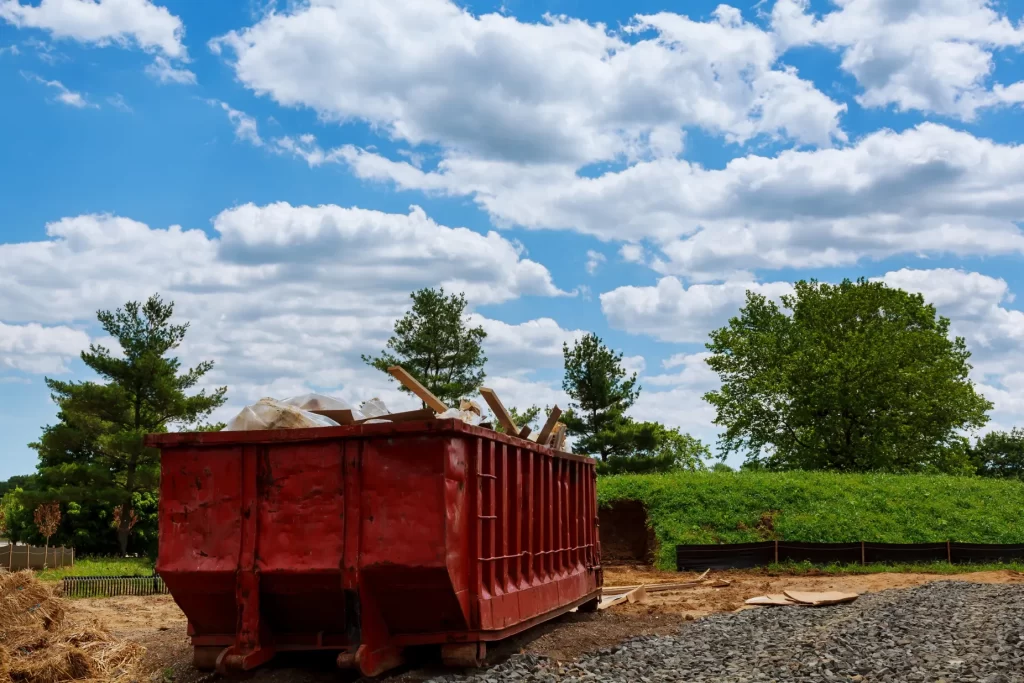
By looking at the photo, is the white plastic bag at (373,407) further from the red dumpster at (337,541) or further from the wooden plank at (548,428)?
the wooden plank at (548,428)

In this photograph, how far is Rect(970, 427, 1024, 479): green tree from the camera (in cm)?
6881

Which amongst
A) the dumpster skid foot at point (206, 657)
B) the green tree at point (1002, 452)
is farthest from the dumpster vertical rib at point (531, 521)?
the green tree at point (1002, 452)

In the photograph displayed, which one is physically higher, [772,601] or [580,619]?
[580,619]

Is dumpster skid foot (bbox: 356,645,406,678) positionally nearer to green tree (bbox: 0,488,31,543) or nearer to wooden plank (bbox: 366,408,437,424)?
wooden plank (bbox: 366,408,437,424)

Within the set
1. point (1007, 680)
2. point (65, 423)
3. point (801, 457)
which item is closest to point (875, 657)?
point (1007, 680)

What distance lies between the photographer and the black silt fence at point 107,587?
1991 centimetres

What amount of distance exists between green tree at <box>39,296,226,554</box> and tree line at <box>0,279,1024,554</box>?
0.18 feet

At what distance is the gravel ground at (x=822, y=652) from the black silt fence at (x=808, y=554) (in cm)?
1134

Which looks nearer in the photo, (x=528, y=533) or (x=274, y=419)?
(x=274, y=419)

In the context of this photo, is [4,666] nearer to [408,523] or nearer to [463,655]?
[408,523]

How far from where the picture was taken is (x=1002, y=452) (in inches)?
2758

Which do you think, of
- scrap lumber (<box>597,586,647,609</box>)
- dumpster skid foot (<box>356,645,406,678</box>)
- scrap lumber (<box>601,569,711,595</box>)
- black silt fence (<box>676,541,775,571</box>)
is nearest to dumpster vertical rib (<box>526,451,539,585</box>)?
dumpster skid foot (<box>356,645,406,678</box>)

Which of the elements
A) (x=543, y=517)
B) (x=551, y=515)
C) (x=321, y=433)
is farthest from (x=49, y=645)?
(x=551, y=515)

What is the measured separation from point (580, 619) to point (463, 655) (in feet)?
16.3
